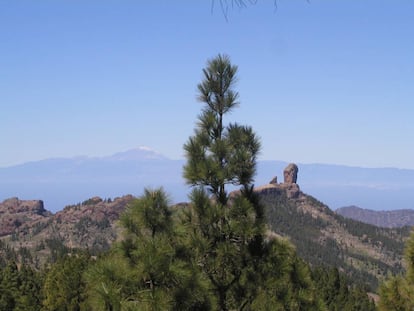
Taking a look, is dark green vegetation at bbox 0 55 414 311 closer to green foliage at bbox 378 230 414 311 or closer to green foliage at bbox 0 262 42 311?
green foliage at bbox 378 230 414 311

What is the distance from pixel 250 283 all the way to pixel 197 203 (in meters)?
2.11

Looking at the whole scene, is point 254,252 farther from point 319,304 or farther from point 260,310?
point 319,304

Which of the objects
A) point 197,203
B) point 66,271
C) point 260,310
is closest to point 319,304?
point 260,310

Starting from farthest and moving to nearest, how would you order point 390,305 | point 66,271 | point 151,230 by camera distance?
point 66,271, point 390,305, point 151,230

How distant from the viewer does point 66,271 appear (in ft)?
149

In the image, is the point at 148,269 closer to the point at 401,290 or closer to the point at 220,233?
the point at 220,233

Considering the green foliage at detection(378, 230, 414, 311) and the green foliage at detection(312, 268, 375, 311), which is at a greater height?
the green foliage at detection(378, 230, 414, 311)

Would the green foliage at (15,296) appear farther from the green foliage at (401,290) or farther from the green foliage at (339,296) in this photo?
the green foliage at (401,290)

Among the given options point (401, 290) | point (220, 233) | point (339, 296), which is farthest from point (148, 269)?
point (339, 296)

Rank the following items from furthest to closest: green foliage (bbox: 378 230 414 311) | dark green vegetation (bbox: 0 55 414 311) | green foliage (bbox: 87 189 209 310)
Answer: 1. green foliage (bbox: 378 230 414 311)
2. dark green vegetation (bbox: 0 55 414 311)
3. green foliage (bbox: 87 189 209 310)

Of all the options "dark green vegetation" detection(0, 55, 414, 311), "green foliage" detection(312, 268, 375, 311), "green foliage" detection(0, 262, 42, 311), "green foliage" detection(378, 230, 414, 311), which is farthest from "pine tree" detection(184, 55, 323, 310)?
"green foliage" detection(312, 268, 375, 311)

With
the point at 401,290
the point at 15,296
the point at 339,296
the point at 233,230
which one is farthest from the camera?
the point at 339,296

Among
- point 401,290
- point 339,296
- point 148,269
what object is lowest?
point 339,296

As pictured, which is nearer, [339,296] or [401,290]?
[401,290]
